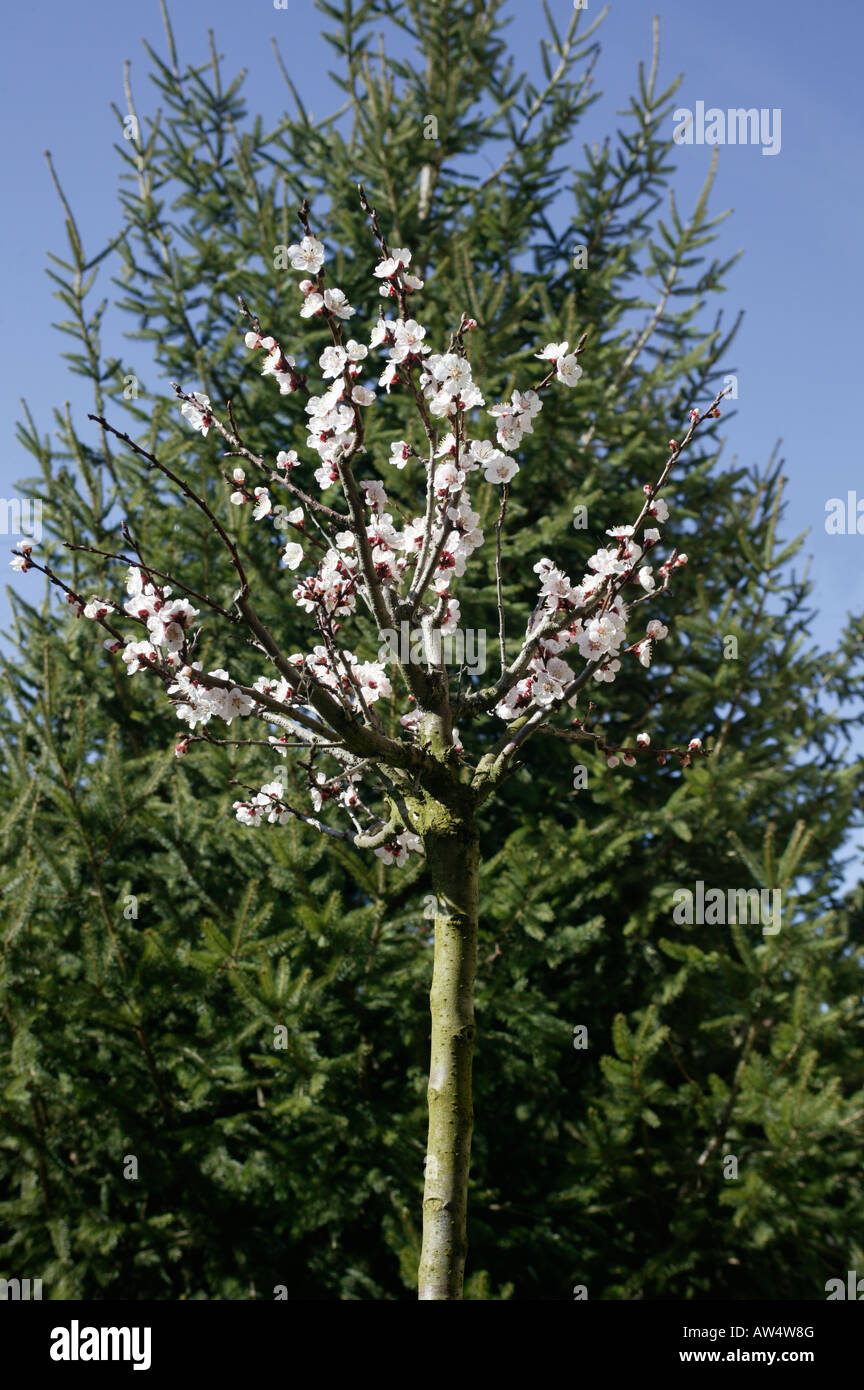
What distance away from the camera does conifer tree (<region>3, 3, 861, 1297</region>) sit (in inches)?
196

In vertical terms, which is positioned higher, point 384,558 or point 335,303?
point 335,303

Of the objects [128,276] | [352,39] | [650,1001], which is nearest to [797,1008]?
[650,1001]

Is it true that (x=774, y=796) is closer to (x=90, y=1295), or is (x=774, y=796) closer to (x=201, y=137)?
(x=90, y=1295)

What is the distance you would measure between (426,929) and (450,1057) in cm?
305

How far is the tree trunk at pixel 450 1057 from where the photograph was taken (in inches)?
109

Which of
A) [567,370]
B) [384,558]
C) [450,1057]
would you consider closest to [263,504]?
[384,558]

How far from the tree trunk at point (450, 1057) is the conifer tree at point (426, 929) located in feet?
5.40

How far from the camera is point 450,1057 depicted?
2916mm

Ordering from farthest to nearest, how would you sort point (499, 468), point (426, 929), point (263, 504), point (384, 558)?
point (426, 929)
point (384, 558)
point (499, 468)
point (263, 504)

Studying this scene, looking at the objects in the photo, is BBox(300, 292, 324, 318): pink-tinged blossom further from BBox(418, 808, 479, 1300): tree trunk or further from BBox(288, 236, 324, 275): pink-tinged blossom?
BBox(418, 808, 479, 1300): tree trunk

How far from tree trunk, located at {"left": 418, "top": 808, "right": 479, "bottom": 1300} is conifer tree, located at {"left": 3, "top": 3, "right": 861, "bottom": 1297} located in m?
1.65

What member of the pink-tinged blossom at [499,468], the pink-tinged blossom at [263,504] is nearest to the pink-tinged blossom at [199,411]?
the pink-tinged blossom at [263,504]

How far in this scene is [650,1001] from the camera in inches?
261

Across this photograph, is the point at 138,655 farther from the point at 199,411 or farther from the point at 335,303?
the point at 335,303
